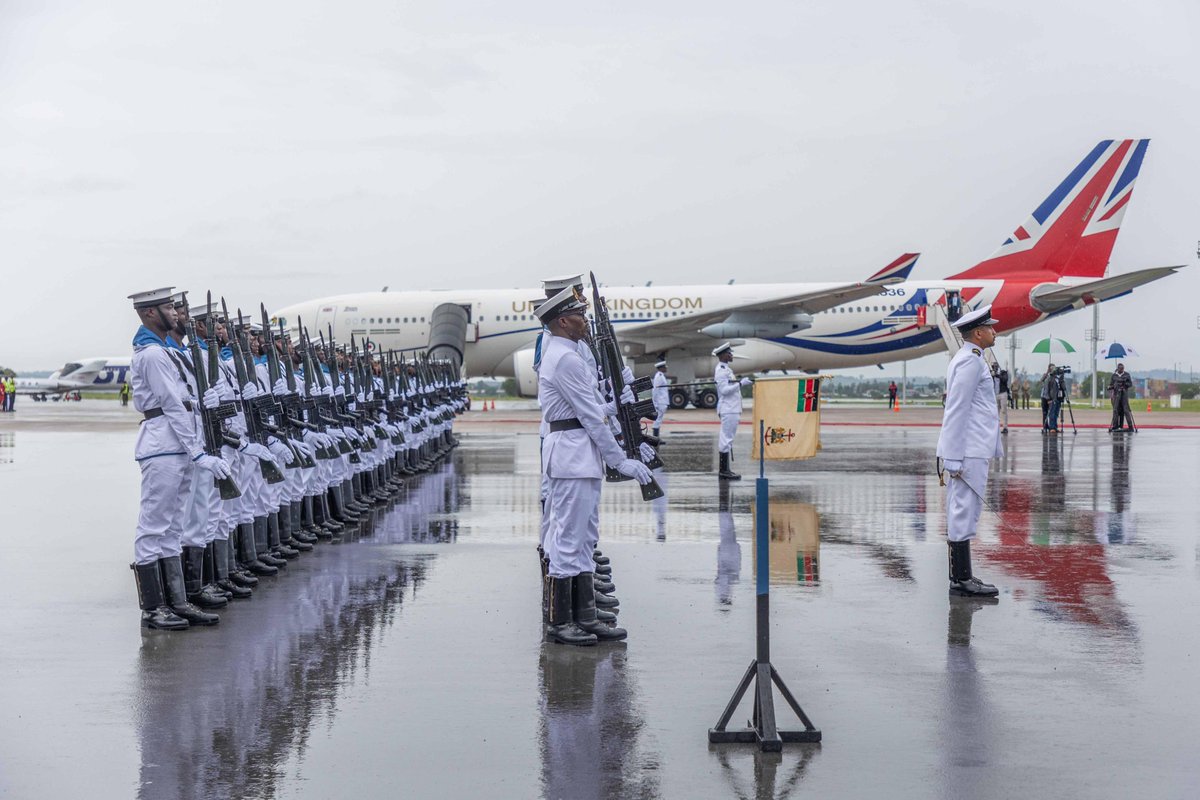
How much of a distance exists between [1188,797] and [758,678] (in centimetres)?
156

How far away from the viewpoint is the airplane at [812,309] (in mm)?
35094

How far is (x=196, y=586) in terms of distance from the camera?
25.0 feet

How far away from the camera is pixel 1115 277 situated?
3369cm

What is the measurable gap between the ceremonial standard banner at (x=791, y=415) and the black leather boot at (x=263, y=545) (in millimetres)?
5501

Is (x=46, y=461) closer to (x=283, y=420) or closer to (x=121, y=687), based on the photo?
(x=283, y=420)

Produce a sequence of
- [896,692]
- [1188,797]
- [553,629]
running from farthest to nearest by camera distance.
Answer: [553,629]
[896,692]
[1188,797]

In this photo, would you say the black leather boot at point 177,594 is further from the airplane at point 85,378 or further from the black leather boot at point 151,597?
the airplane at point 85,378

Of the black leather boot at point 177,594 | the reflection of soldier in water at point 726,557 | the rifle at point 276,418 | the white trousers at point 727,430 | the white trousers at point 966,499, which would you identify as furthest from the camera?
the white trousers at point 727,430

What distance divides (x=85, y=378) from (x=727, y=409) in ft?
249

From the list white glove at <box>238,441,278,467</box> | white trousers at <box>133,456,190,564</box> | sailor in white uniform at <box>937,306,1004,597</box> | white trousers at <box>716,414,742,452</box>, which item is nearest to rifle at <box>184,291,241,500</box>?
white trousers at <box>133,456,190,564</box>

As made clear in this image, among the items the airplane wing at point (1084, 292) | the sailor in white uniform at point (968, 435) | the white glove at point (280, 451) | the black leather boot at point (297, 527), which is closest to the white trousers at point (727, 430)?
the black leather boot at point (297, 527)

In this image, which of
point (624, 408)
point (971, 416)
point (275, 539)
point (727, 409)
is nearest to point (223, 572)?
point (275, 539)

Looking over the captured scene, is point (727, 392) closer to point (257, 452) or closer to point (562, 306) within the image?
point (257, 452)

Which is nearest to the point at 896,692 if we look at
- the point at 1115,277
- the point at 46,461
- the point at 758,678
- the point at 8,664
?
the point at 758,678
